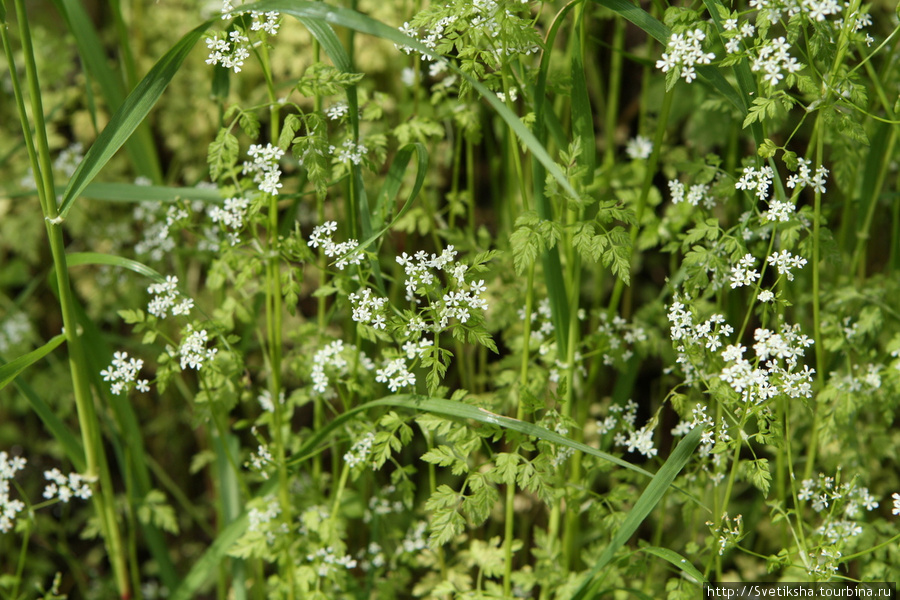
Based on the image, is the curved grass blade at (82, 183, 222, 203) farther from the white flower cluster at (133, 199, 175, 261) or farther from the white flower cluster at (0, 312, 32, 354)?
the white flower cluster at (0, 312, 32, 354)

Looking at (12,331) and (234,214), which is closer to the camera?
(234,214)

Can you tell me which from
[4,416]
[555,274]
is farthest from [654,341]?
[4,416]

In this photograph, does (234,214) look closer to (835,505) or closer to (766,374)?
(766,374)

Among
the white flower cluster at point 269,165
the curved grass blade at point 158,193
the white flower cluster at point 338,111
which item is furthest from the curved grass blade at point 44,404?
the white flower cluster at point 338,111

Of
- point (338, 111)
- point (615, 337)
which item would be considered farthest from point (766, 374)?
point (338, 111)

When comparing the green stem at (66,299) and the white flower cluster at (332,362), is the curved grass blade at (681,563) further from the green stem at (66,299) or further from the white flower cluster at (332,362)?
the green stem at (66,299)

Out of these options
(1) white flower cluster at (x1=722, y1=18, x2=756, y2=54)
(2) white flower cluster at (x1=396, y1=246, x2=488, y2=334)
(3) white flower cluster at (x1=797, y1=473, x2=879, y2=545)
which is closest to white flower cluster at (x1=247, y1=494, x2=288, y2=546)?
(2) white flower cluster at (x1=396, y1=246, x2=488, y2=334)

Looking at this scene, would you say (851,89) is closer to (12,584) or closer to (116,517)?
(116,517)
